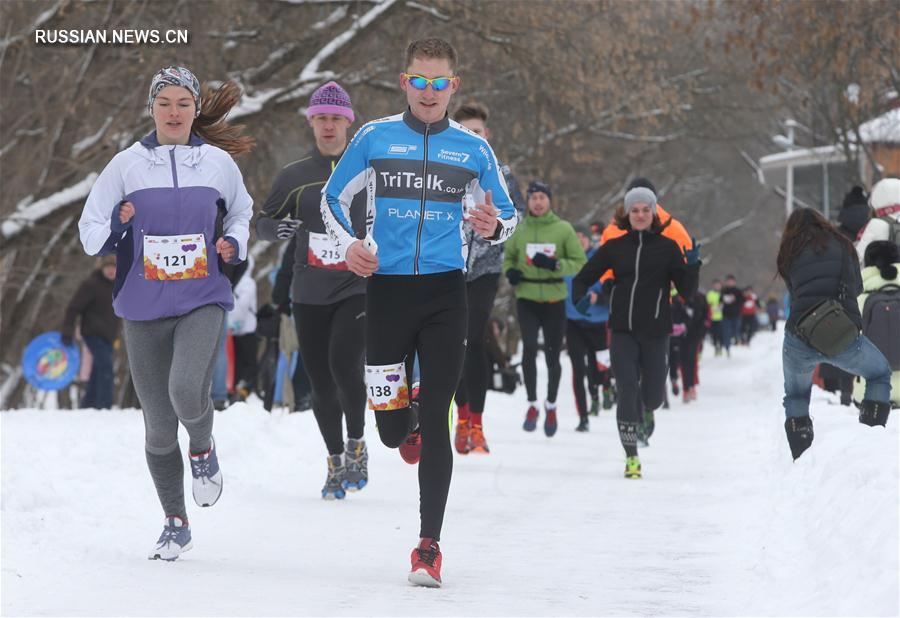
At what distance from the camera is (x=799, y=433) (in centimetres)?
887

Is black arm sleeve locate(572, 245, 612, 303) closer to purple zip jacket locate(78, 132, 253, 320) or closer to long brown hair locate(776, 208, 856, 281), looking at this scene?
long brown hair locate(776, 208, 856, 281)

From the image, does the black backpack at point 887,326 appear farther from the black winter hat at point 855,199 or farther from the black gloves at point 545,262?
the black gloves at point 545,262

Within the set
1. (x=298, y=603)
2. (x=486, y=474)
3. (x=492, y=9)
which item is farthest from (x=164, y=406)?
(x=492, y=9)

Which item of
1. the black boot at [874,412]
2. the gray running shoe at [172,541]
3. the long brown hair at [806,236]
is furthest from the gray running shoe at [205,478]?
the black boot at [874,412]

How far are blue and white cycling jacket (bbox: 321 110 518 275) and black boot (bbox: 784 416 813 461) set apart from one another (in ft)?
10.2

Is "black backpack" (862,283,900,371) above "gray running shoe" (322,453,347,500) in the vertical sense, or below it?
above

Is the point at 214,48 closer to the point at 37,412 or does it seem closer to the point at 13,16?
the point at 13,16

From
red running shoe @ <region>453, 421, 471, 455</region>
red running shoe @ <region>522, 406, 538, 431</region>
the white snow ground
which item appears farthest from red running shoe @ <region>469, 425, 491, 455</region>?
red running shoe @ <region>522, 406, 538, 431</region>

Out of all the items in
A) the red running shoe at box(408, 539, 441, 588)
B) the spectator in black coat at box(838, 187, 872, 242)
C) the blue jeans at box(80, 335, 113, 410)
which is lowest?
the blue jeans at box(80, 335, 113, 410)

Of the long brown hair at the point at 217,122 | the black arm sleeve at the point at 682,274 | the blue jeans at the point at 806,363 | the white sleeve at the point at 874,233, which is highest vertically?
the long brown hair at the point at 217,122

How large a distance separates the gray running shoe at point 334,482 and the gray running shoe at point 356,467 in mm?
119

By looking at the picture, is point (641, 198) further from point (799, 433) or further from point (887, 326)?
point (799, 433)

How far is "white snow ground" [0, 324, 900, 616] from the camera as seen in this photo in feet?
18.3

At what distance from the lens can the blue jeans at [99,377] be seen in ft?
54.3
